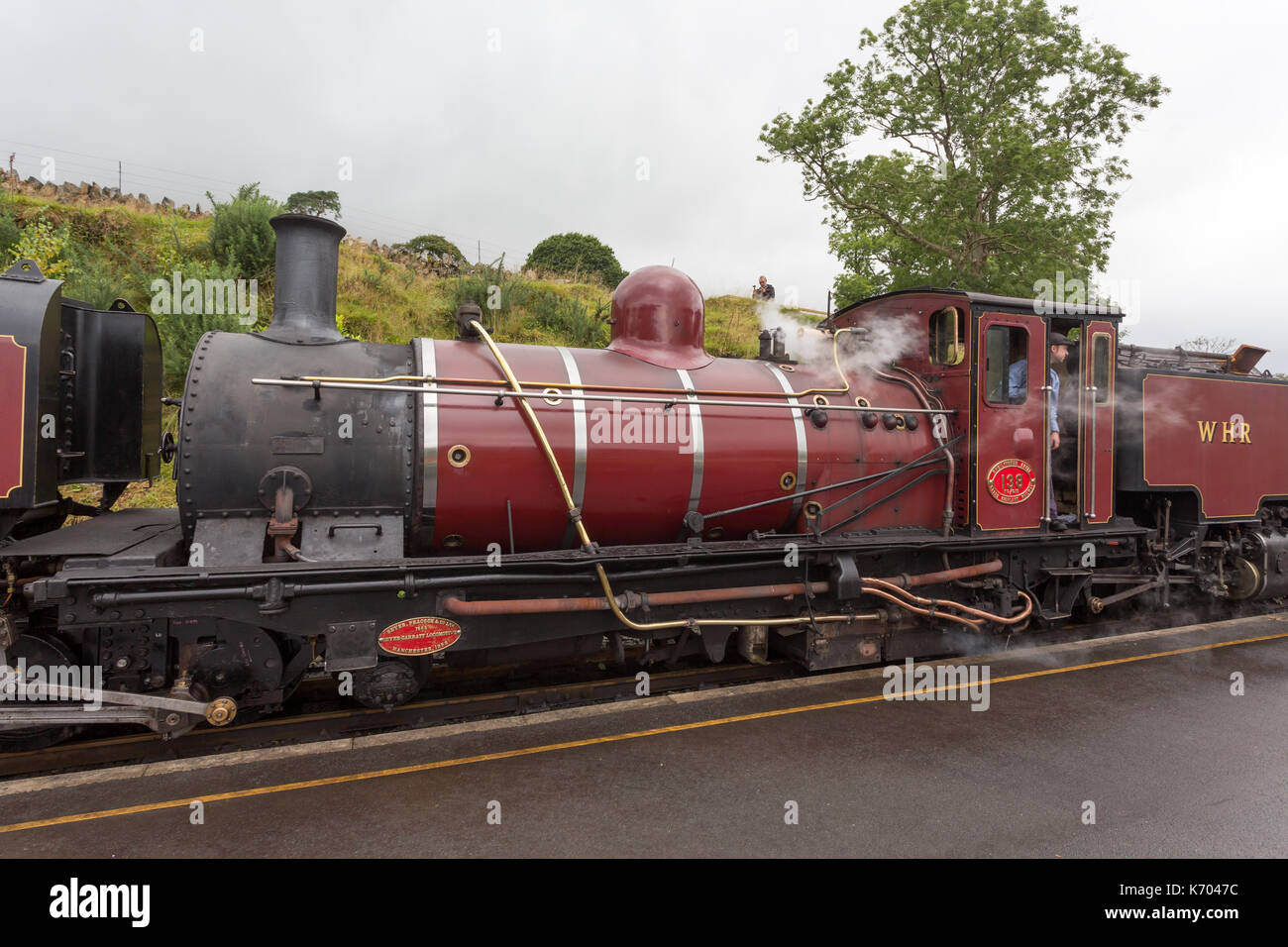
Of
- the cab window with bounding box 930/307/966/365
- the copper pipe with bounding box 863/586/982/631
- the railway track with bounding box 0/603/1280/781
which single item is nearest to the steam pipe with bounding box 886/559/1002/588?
the copper pipe with bounding box 863/586/982/631

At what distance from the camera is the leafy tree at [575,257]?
32.0 metres

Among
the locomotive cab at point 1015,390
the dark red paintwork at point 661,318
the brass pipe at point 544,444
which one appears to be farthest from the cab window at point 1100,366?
the brass pipe at point 544,444

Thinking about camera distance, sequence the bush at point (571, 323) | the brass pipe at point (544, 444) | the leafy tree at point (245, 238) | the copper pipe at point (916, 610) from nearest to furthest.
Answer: the brass pipe at point (544, 444), the copper pipe at point (916, 610), the leafy tree at point (245, 238), the bush at point (571, 323)

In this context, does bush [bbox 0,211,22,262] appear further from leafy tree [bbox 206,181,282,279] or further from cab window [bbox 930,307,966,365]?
cab window [bbox 930,307,966,365]

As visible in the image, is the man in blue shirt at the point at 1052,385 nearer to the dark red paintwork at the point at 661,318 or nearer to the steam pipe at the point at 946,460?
the steam pipe at the point at 946,460

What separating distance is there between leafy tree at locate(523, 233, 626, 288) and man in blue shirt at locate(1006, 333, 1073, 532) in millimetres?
25887

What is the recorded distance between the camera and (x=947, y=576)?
5.88 metres

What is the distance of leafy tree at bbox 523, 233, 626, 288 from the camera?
1261 inches

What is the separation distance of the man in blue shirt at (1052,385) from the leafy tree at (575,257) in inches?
1019

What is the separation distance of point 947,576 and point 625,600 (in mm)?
2896

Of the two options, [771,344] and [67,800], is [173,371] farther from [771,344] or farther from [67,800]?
[771,344]

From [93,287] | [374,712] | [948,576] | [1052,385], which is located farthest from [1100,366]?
[93,287]
